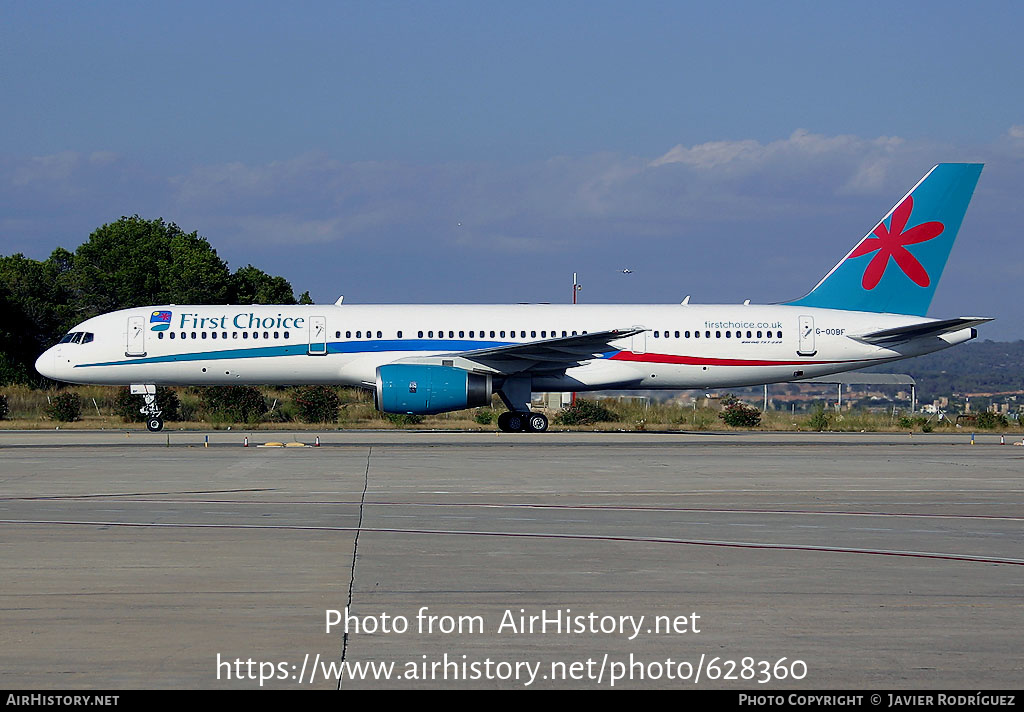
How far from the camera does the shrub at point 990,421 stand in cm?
3878

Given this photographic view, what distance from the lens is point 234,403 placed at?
4138cm

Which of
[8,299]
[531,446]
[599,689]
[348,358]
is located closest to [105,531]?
[599,689]

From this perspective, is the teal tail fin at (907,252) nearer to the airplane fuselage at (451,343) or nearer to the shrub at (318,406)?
the airplane fuselage at (451,343)

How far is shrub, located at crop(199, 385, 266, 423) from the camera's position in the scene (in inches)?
1591

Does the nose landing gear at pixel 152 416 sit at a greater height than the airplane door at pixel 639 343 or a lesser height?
lesser

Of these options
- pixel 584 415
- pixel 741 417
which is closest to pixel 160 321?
pixel 584 415

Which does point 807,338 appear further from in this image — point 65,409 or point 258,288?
point 258,288

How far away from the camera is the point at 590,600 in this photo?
8.52m

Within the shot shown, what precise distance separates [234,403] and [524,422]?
1368cm

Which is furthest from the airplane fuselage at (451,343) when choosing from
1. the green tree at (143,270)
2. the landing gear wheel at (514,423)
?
the green tree at (143,270)

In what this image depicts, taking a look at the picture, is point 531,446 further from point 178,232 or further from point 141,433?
point 178,232

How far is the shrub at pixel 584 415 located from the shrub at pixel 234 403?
11082 mm
